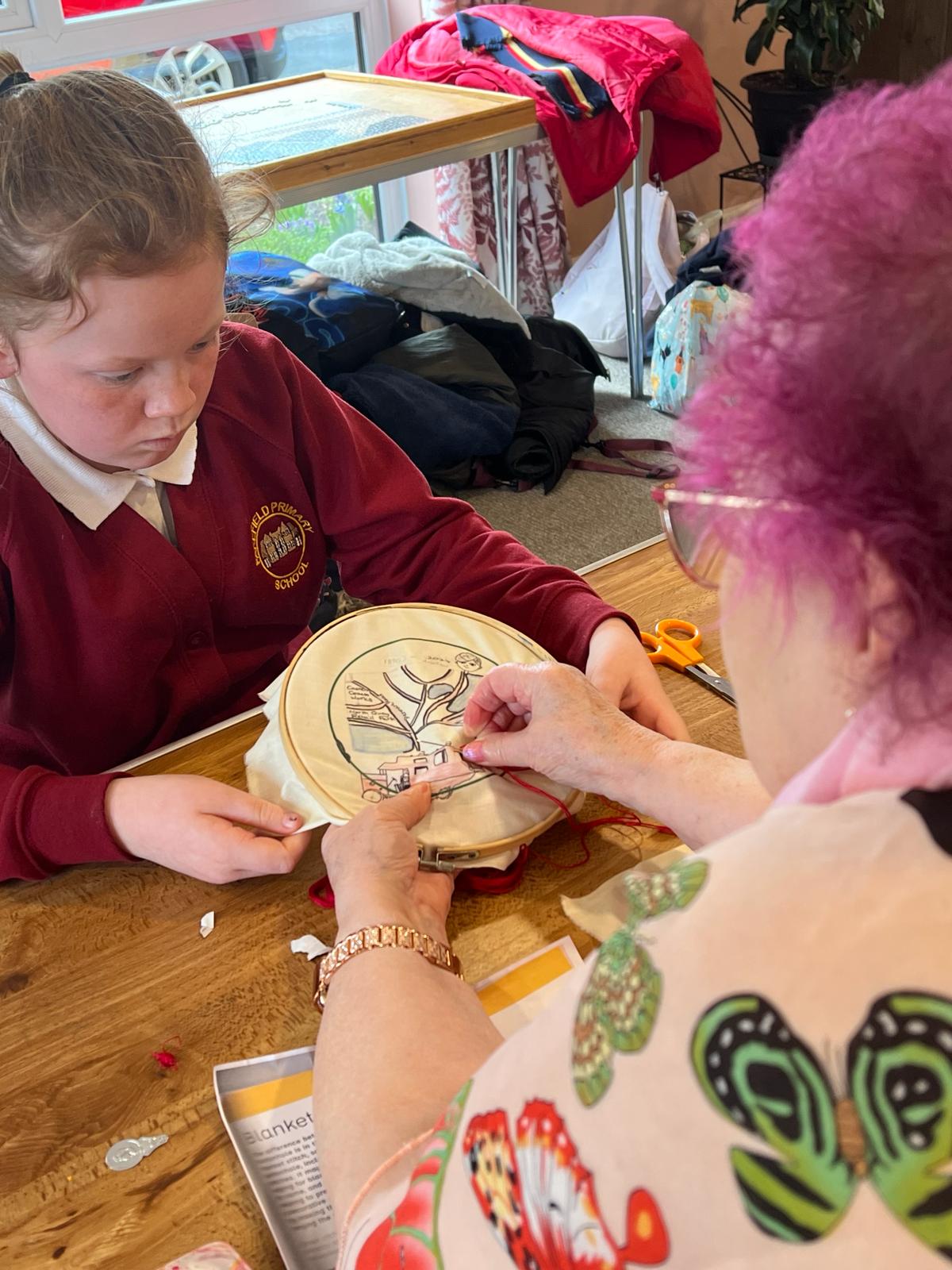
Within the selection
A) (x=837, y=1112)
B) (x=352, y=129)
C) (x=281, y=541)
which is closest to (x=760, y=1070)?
(x=837, y=1112)

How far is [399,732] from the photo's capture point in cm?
99

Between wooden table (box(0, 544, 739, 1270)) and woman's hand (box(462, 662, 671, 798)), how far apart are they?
6cm

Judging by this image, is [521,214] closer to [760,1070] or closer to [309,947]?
[309,947]

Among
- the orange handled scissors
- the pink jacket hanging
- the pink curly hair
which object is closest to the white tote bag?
the pink jacket hanging

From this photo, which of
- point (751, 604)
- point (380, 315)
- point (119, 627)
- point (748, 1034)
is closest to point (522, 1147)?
point (748, 1034)

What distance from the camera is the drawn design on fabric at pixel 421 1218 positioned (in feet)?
1.77

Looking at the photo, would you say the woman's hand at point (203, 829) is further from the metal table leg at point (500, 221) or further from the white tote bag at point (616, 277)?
the white tote bag at point (616, 277)

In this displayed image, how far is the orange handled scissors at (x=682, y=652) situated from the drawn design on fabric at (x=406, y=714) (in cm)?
18


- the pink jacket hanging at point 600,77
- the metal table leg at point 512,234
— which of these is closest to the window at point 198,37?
the pink jacket hanging at point 600,77

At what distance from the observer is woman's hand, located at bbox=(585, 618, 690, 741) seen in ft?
3.38

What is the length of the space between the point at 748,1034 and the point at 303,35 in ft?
13.1

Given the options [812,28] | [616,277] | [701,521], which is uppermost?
[701,521]

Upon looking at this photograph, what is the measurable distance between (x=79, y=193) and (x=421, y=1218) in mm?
794

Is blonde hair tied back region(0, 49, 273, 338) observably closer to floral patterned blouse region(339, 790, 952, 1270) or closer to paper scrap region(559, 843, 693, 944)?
paper scrap region(559, 843, 693, 944)
